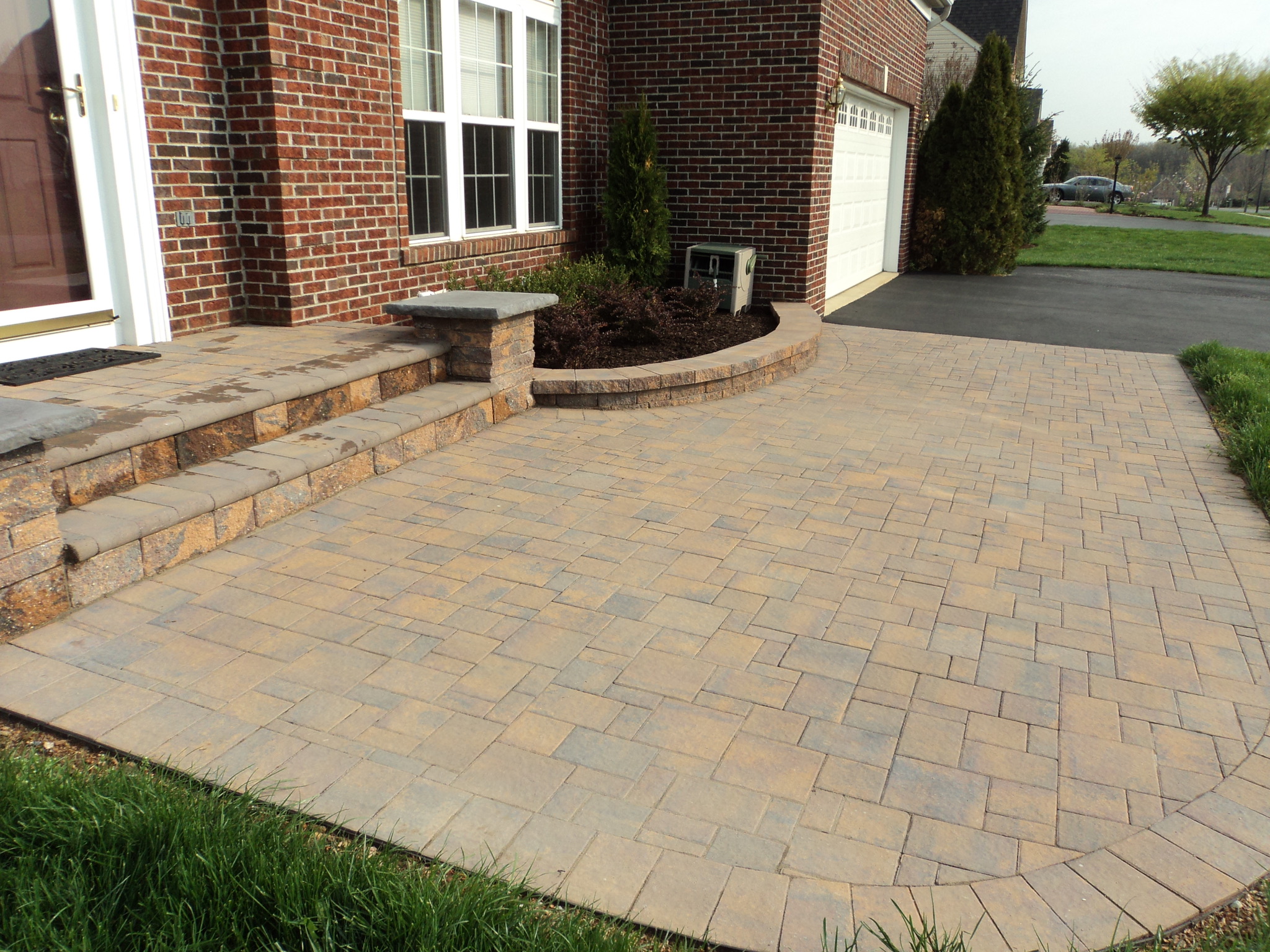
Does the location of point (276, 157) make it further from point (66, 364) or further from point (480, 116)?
point (480, 116)

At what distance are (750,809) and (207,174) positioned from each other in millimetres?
5289

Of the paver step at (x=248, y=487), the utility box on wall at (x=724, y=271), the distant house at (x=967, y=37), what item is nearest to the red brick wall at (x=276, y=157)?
the paver step at (x=248, y=487)

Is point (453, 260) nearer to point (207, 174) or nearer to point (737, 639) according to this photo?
point (207, 174)

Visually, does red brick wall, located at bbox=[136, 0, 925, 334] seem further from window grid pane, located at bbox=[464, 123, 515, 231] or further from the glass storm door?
the glass storm door

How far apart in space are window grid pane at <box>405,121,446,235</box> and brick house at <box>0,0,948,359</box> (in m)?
0.02

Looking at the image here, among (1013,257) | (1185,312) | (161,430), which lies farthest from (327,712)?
(1013,257)

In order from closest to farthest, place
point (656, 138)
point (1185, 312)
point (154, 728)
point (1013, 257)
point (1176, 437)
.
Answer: point (154, 728)
point (1176, 437)
point (656, 138)
point (1185, 312)
point (1013, 257)

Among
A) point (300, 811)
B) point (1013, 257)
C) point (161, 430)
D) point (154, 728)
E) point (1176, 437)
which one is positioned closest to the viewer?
point (300, 811)

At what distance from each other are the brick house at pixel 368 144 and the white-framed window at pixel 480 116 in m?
0.02

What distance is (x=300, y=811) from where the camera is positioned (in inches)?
96.6

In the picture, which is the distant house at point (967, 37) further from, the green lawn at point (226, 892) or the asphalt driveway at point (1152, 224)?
the green lawn at point (226, 892)

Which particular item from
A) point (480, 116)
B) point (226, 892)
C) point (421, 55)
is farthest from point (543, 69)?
point (226, 892)

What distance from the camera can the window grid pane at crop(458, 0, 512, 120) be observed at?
311 inches

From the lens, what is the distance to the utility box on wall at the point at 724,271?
31.1ft
